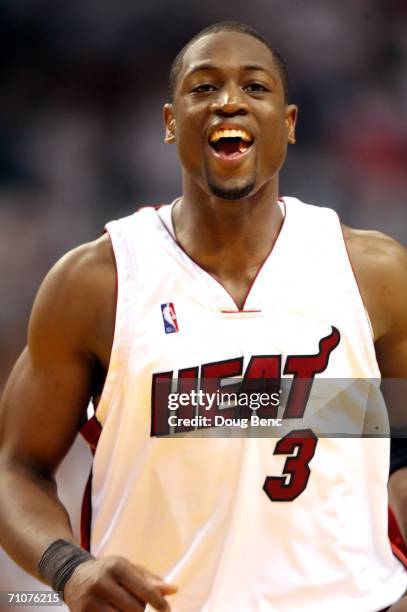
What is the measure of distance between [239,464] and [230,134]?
0.86 metres

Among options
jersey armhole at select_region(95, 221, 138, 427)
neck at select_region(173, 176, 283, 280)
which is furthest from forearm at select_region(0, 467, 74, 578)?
neck at select_region(173, 176, 283, 280)

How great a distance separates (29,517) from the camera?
8.98 ft

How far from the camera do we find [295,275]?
2910 millimetres

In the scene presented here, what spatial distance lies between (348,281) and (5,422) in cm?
100

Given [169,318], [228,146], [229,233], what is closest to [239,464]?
[169,318]

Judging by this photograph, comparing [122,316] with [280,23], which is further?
[280,23]

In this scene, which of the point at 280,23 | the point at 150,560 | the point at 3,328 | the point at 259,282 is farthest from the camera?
the point at 280,23

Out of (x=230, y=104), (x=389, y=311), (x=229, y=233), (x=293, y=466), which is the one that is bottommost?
(x=293, y=466)

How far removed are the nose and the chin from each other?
193 mm

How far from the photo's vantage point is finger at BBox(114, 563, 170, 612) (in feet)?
7.04

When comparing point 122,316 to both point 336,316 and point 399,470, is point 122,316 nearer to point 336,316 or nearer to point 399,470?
point 336,316

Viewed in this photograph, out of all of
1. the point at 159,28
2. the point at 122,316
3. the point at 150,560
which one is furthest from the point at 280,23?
the point at 150,560

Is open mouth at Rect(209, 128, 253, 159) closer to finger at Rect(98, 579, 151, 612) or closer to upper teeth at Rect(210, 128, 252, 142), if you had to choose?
upper teeth at Rect(210, 128, 252, 142)

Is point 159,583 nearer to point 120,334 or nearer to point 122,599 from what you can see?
point 122,599
